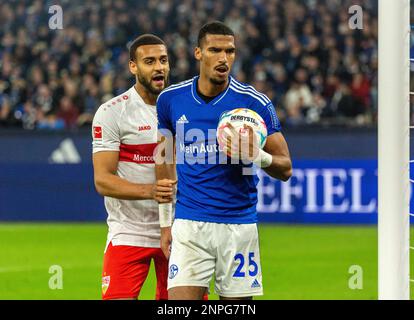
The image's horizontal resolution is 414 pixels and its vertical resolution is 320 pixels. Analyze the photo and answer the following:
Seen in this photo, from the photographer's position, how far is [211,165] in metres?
6.30

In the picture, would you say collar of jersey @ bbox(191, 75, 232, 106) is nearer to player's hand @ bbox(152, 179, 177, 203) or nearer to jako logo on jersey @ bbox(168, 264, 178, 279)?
player's hand @ bbox(152, 179, 177, 203)

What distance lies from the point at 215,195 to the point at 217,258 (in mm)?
383

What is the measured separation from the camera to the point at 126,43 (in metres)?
20.3

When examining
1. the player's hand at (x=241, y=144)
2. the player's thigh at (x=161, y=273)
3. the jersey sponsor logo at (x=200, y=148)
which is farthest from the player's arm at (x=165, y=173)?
the player's hand at (x=241, y=144)

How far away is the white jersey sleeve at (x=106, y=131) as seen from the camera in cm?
696

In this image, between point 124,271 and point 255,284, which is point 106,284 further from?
point 255,284

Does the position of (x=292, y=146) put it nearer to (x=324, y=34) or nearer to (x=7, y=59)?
(x=324, y=34)

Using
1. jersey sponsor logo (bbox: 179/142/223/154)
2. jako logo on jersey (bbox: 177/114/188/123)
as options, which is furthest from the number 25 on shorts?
jako logo on jersey (bbox: 177/114/188/123)

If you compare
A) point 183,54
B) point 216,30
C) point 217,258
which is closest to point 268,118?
point 216,30

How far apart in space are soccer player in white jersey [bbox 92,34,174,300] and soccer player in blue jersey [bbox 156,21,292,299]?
→ 642mm

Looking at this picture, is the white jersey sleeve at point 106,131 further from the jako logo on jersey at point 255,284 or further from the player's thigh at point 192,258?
the jako logo on jersey at point 255,284

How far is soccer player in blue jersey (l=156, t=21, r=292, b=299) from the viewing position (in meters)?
6.29

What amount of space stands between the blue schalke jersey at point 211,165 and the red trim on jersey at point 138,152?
2.04 ft
